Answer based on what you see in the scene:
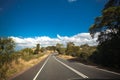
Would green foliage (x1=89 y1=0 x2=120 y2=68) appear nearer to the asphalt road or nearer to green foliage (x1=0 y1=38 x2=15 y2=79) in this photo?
the asphalt road

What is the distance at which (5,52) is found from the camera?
22.2 meters

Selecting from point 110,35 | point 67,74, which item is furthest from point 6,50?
point 110,35

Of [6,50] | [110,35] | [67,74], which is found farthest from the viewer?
[110,35]

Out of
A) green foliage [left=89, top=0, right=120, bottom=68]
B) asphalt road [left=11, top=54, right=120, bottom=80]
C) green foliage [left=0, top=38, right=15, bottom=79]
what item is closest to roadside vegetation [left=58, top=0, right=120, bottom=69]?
green foliage [left=89, top=0, right=120, bottom=68]

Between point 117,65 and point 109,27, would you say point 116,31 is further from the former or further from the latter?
point 117,65

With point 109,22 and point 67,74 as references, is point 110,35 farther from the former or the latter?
point 67,74

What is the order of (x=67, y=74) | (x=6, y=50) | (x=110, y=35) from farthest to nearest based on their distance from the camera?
(x=110, y=35), (x=6, y=50), (x=67, y=74)

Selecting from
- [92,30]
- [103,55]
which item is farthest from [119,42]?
[92,30]

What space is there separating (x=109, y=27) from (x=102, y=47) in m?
3.24

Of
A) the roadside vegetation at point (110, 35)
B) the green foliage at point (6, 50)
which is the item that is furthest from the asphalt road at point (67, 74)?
the roadside vegetation at point (110, 35)

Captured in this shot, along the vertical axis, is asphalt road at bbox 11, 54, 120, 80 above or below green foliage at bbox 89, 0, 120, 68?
below

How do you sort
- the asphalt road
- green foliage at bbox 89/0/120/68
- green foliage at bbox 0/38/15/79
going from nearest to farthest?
the asphalt road, green foliage at bbox 0/38/15/79, green foliage at bbox 89/0/120/68

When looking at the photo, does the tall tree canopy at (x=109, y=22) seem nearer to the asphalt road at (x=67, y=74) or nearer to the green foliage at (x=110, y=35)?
the green foliage at (x=110, y=35)

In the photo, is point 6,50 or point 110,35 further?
point 110,35
